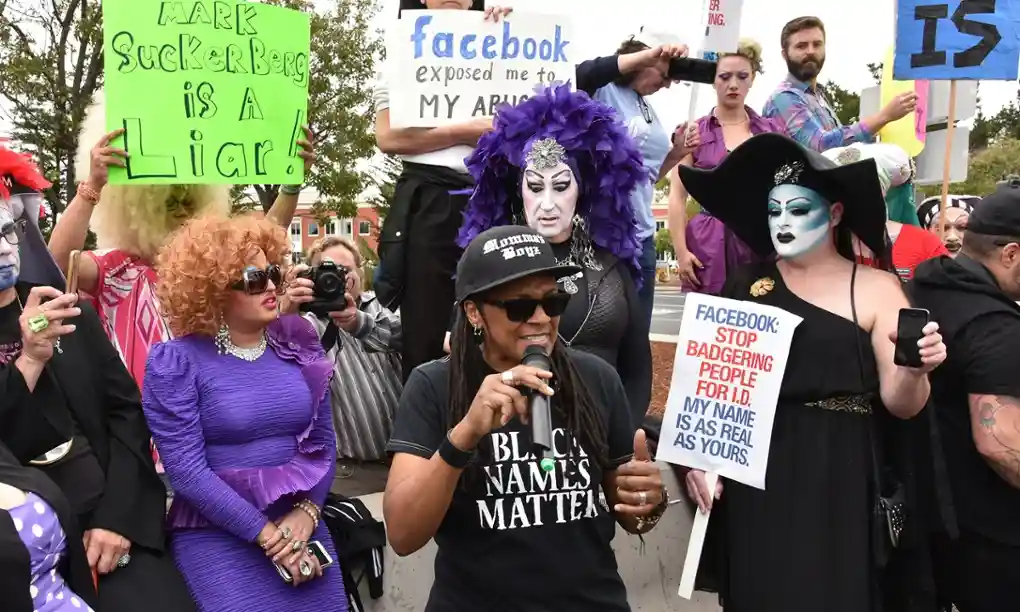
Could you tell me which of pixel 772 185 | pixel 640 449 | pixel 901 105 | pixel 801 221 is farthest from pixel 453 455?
pixel 901 105

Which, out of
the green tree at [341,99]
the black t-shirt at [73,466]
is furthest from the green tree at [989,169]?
the black t-shirt at [73,466]

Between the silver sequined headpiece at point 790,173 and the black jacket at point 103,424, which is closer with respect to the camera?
the black jacket at point 103,424

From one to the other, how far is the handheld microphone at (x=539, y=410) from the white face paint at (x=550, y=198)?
122 centimetres

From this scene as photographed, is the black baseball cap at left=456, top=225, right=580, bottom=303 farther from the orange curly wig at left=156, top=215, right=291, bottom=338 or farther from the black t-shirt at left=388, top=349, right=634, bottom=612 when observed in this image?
the orange curly wig at left=156, top=215, right=291, bottom=338

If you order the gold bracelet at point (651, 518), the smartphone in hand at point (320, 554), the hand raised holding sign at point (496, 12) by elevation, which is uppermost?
the hand raised holding sign at point (496, 12)

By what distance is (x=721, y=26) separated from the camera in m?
4.59

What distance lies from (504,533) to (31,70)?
14956mm

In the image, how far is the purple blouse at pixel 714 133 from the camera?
4484mm

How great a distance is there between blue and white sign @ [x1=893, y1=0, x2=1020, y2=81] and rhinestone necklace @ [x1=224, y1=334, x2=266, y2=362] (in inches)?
140

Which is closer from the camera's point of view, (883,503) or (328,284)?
(883,503)

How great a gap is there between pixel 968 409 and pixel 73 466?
9.15ft

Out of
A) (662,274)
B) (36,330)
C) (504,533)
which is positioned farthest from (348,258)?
(662,274)

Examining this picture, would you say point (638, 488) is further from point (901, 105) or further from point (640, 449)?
point (901, 105)

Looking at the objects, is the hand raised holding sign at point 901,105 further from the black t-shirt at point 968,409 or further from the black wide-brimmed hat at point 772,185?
the black t-shirt at point 968,409
